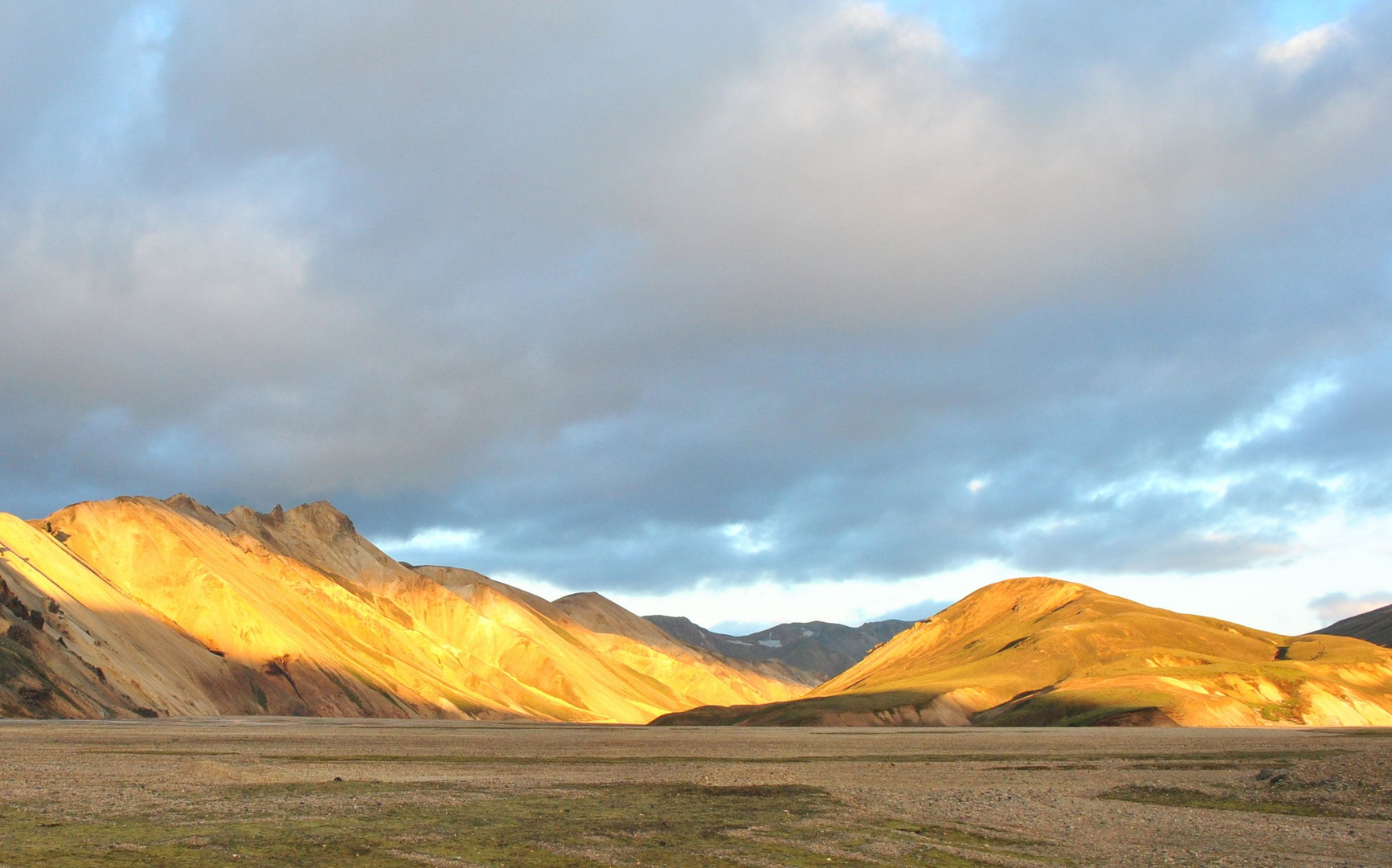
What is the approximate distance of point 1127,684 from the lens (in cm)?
13825

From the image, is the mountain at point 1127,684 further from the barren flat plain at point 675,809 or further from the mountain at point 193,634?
the barren flat plain at point 675,809

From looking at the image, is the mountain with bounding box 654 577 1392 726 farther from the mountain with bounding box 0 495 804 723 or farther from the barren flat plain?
the barren flat plain

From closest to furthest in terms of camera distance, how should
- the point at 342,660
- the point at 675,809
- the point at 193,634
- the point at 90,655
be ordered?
the point at 675,809, the point at 90,655, the point at 193,634, the point at 342,660

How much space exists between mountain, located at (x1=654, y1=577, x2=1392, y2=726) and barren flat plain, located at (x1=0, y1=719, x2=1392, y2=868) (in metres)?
82.0

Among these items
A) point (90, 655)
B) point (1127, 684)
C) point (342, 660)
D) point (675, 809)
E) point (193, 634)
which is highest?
point (193, 634)

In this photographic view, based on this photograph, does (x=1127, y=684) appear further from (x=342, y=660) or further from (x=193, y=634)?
(x=193, y=634)

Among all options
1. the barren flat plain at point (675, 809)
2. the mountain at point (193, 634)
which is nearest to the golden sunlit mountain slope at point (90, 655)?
the mountain at point (193, 634)


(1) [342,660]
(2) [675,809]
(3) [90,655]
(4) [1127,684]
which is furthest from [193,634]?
(2) [675,809]

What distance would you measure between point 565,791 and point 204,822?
1168 centimetres

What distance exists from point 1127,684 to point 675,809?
12726 cm

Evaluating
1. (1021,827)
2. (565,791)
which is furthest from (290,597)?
(1021,827)

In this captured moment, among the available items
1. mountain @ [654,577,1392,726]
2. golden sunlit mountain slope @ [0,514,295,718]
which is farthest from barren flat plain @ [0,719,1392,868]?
mountain @ [654,577,1392,726]

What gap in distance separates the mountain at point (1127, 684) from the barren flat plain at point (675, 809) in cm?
8203

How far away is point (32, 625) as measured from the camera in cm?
10450
